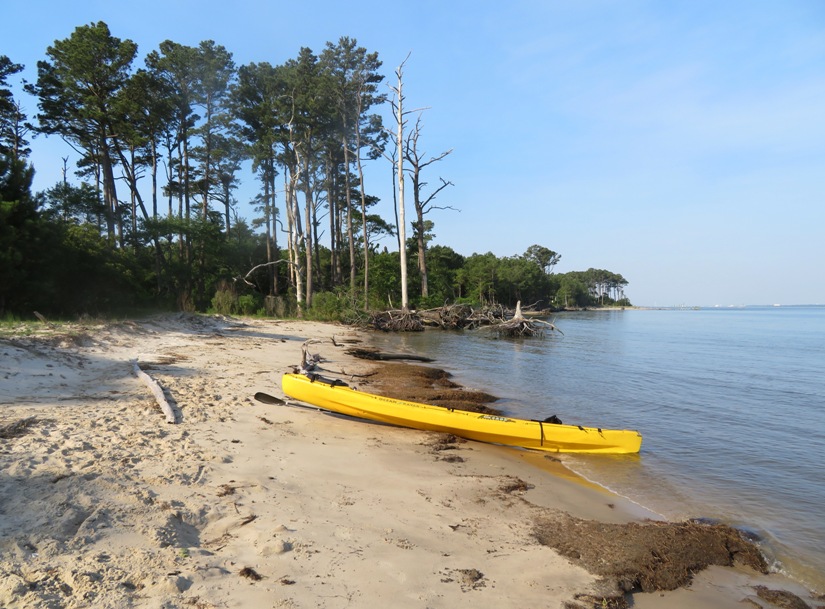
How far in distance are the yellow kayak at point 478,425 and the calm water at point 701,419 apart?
0.26m

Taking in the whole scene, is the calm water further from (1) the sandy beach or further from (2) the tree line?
(2) the tree line

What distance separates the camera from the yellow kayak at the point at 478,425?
7125 mm

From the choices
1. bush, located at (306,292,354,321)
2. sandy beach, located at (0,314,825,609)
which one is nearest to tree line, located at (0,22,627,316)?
bush, located at (306,292,354,321)

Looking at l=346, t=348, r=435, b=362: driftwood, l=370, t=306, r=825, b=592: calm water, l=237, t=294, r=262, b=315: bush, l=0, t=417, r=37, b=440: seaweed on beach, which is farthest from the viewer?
l=237, t=294, r=262, b=315: bush

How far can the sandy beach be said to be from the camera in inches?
116

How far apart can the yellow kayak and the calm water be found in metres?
0.26

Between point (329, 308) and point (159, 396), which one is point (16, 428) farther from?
point (329, 308)

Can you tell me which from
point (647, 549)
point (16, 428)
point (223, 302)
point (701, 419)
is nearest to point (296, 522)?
point (647, 549)

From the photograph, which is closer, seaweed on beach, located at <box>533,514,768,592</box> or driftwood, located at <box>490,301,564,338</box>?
seaweed on beach, located at <box>533,514,768,592</box>

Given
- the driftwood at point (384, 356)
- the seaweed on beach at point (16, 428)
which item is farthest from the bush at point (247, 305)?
the seaweed on beach at point (16, 428)

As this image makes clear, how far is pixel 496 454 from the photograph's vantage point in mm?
6832

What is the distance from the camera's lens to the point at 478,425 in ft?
23.8

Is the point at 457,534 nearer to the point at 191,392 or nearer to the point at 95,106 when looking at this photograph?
the point at 191,392

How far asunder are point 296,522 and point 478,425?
12.9 feet
